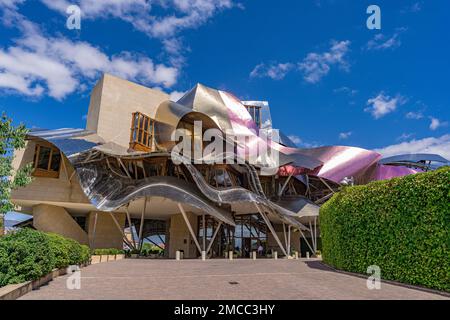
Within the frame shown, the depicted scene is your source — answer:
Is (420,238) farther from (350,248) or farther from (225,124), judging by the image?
(225,124)

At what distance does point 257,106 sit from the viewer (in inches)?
1998

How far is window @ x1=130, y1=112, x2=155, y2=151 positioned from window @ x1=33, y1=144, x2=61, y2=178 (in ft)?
22.2

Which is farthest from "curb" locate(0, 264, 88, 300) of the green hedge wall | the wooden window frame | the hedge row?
the wooden window frame

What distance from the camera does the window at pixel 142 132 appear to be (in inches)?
1200

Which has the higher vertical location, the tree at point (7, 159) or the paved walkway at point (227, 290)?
the tree at point (7, 159)

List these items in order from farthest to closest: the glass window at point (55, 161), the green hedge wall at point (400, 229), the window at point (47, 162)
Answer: the glass window at point (55, 161), the window at point (47, 162), the green hedge wall at point (400, 229)

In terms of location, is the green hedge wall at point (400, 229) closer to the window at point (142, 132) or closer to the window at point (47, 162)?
the window at point (142, 132)

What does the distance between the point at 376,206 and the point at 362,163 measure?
2722 cm

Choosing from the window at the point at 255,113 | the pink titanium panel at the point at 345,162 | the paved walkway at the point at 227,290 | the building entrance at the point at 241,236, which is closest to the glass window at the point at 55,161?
the building entrance at the point at 241,236

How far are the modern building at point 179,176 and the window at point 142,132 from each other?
0.38ft
